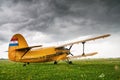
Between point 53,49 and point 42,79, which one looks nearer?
point 42,79

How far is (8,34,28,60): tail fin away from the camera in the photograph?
39.1 metres

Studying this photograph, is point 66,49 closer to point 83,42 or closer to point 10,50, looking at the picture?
point 83,42

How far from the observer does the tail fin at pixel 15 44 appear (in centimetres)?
3912

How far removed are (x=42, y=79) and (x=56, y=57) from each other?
968 inches

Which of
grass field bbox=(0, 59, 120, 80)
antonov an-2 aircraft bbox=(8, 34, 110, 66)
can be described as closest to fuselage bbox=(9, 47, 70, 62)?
antonov an-2 aircraft bbox=(8, 34, 110, 66)

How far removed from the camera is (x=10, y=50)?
39.1 meters

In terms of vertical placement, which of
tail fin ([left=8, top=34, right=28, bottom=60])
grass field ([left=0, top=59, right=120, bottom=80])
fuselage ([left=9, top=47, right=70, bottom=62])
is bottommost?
grass field ([left=0, top=59, right=120, bottom=80])

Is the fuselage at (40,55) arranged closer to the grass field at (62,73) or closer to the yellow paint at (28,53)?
the yellow paint at (28,53)

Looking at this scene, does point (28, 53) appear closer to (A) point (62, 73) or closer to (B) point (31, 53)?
(B) point (31, 53)

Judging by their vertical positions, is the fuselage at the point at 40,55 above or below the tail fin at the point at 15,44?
below

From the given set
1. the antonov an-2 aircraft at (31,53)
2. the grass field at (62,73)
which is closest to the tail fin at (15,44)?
the antonov an-2 aircraft at (31,53)

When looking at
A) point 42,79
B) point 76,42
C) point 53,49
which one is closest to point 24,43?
point 53,49

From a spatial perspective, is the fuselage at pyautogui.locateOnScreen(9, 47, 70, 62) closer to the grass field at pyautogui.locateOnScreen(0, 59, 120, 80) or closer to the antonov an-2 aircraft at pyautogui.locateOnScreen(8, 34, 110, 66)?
the antonov an-2 aircraft at pyautogui.locateOnScreen(8, 34, 110, 66)

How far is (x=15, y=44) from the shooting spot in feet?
130
